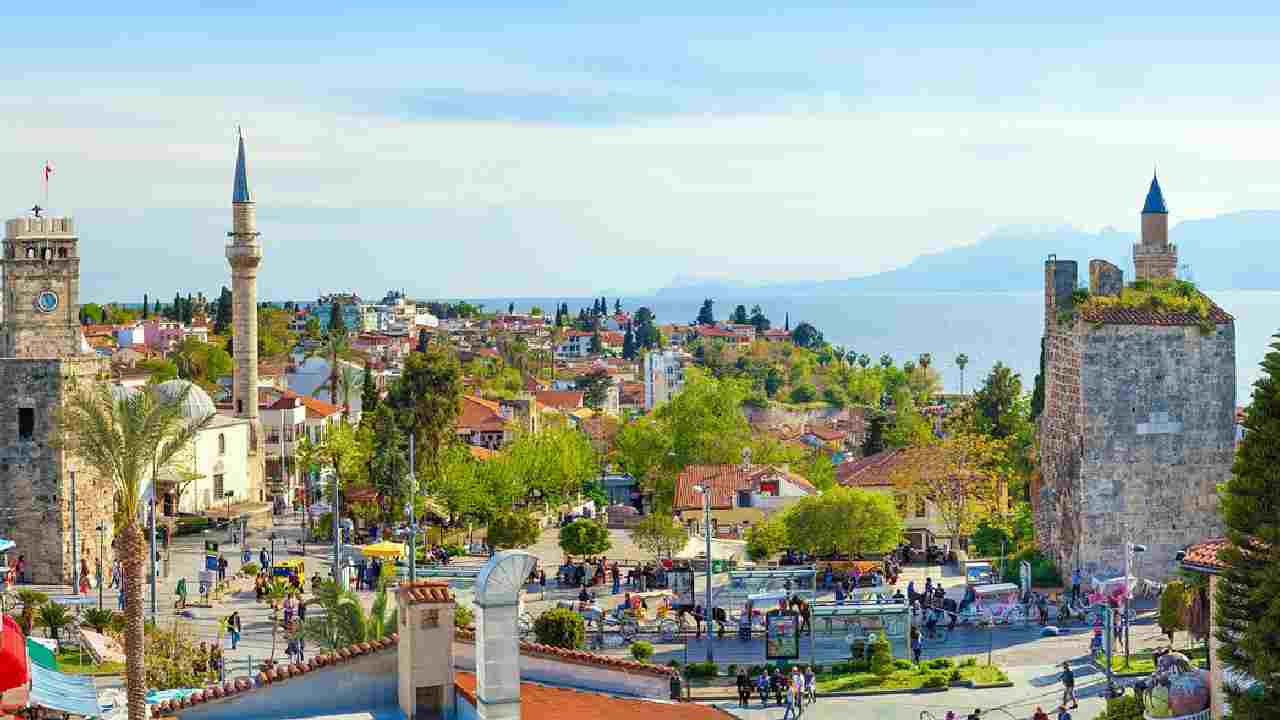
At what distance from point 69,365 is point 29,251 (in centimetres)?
311

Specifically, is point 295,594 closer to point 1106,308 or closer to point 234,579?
point 234,579

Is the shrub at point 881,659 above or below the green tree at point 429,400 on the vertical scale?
below

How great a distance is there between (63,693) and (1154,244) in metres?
40.8

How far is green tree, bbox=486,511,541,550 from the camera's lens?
50.8 metres

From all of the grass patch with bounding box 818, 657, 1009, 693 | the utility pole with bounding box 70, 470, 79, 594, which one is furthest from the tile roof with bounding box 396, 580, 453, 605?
the utility pole with bounding box 70, 470, 79, 594

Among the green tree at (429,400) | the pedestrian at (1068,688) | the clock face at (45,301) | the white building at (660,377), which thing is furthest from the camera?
the white building at (660,377)

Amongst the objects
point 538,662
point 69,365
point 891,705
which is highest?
point 69,365

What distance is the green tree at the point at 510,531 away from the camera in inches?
2000

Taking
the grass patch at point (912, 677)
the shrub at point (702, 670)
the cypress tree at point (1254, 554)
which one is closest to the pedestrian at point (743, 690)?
the grass patch at point (912, 677)

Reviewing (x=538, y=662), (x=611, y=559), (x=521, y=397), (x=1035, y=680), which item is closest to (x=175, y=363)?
(x=521, y=397)

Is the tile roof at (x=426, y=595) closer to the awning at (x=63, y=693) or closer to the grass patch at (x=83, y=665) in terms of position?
the awning at (x=63, y=693)

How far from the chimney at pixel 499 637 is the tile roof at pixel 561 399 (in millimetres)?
95370

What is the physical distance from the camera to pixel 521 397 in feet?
316

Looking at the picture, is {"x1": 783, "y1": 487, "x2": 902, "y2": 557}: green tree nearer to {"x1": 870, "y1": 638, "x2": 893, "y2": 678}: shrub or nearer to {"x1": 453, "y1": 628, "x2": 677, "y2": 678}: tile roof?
{"x1": 870, "y1": 638, "x2": 893, "y2": 678}: shrub
